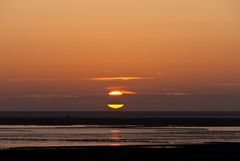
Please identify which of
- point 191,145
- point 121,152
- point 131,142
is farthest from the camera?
point 131,142

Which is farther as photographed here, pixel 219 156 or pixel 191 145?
pixel 191 145

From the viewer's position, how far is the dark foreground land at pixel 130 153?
37.7m

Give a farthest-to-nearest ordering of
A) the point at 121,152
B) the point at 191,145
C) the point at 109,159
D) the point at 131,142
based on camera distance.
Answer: the point at 131,142 < the point at 191,145 < the point at 121,152 < the point at 109,159

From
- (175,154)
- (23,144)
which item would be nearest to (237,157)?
(175,154)

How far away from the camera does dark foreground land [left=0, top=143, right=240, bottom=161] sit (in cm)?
3769

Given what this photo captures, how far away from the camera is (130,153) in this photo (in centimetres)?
4006

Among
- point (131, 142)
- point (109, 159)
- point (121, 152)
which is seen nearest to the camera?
point (109, 159)

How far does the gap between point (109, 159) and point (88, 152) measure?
12.7ft

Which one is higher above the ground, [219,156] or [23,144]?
[23,144]

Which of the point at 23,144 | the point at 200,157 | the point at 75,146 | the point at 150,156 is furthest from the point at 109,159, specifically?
the point at 23,144

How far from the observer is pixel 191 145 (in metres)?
45.4

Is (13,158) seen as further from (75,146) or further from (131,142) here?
→ (131,142)

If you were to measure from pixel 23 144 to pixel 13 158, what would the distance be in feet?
34.1

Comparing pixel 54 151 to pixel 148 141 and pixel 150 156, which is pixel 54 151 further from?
pixel 148 141
